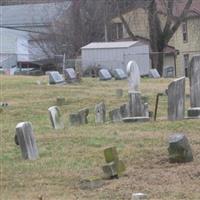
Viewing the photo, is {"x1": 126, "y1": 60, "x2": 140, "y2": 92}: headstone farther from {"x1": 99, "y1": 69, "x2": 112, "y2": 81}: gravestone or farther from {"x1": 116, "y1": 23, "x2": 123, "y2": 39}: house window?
{"x1": 116, "y1": 23, "x2": 123, "y2": 39}: house window

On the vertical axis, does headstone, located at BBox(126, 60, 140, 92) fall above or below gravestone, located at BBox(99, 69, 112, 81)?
above

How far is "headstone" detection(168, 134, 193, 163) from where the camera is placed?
891 centimetres

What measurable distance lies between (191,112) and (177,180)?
20.2 ft

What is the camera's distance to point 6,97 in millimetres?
24156

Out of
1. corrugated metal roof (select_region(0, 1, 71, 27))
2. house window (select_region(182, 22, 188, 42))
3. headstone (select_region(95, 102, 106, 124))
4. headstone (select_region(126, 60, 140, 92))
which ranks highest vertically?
corrugated metal roof (select_region(0, 1, 71, 27))

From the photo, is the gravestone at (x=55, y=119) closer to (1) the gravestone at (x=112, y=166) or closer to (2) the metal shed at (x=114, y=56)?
(1) the gravestone at (x=112, y=166)

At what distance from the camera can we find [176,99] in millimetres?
13883

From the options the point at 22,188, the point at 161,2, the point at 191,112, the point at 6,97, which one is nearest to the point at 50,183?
the point at 22,188

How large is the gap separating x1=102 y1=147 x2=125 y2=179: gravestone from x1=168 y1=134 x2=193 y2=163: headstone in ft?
2.52

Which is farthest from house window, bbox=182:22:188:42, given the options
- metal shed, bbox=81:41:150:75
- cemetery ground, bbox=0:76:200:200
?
cemetery ground, bbox=0:76:200:200

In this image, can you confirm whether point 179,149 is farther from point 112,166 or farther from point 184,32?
point 184,32

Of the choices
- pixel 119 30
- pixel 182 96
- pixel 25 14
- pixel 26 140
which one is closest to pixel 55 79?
pixel 182 96

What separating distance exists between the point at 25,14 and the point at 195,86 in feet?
245

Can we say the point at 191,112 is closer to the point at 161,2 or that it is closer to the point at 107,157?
the point at 107,157
